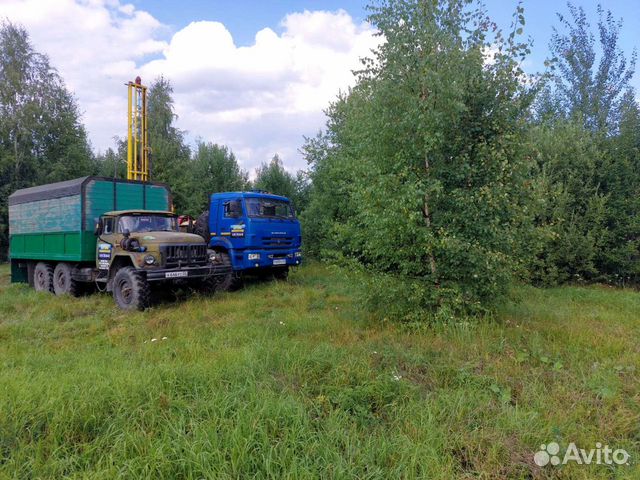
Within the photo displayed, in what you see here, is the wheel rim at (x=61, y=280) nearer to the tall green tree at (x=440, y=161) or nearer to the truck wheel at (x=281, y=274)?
the truck wheel at (x=281, y=274)

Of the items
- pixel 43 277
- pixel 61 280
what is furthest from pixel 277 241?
pixel 43 277

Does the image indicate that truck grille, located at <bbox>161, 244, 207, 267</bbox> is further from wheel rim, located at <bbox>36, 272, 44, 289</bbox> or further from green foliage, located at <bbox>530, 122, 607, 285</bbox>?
green foliage, located at <bbox>530, 122, 607, 285</bbox>

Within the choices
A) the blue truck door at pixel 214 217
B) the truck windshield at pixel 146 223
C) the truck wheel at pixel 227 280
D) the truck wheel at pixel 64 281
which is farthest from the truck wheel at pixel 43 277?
the truck wheel at pixel 227 280

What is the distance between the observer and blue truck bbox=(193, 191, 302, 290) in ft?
34.1

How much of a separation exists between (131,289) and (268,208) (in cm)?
423

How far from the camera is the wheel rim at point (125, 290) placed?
328 inches

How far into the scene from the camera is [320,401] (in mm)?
3477

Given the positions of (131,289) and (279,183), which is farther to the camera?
(279,183)

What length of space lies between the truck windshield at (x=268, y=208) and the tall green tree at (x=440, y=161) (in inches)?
199

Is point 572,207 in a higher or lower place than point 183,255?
higher

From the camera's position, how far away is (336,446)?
289cm

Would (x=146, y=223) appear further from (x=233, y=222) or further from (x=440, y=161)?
(x=440, y=161)

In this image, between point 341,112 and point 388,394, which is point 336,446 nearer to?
point 388,394

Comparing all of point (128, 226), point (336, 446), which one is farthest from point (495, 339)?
point (128, 226)
